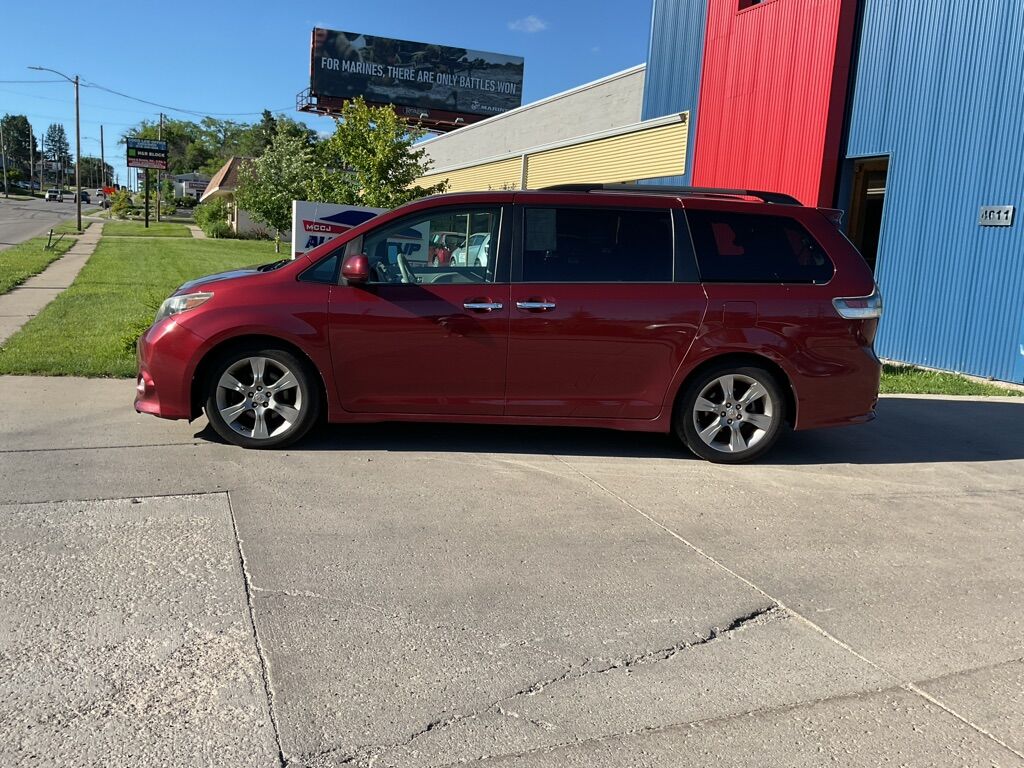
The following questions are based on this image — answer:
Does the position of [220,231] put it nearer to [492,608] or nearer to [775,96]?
[775,96]

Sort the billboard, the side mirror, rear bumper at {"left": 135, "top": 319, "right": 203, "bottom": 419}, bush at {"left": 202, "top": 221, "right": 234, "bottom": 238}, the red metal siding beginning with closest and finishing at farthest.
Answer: the side mirror < rear bumper at {"left": 135, "top": 319, "right": 203, "bottom": 419} < the red metal siding < bush at {"left": 202, "top": 221, "right": 234, "bottom": 238} < the billboard

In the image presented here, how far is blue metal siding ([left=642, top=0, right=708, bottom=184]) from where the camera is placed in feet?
50.9

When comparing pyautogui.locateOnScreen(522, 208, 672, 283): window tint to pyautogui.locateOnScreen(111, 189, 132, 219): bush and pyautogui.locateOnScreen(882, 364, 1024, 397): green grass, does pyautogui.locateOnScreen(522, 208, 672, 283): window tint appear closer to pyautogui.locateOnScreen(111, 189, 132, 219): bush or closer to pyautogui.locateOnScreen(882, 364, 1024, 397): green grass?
pyautogui.locateOnScreen(882, 364, 1024, 397): green grass

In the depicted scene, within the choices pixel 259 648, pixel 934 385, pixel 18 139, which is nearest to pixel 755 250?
pixel 259 648

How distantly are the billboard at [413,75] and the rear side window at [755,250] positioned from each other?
184 feet

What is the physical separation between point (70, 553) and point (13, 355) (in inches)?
228

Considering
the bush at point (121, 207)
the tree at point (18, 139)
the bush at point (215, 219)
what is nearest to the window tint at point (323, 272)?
the bush at point (215, 219)

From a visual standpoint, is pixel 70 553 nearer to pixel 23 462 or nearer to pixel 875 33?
pixel 23 462

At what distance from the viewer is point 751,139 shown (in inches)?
552

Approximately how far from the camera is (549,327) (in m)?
5.73

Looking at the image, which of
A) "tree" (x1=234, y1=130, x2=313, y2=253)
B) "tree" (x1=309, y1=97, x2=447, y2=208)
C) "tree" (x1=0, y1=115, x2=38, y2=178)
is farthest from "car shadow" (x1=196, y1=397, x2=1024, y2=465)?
"tree" (x1=0, y1=115, x2=38, y2=178)

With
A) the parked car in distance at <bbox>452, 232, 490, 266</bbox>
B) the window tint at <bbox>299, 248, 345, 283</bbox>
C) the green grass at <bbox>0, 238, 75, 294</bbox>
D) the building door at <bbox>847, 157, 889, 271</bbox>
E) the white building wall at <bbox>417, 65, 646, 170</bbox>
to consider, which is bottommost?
the green grass at <bbox>0, 238, 75, 294</bbox>

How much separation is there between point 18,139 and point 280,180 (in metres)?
170

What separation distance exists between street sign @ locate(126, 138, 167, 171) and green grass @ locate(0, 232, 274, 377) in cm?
3584
